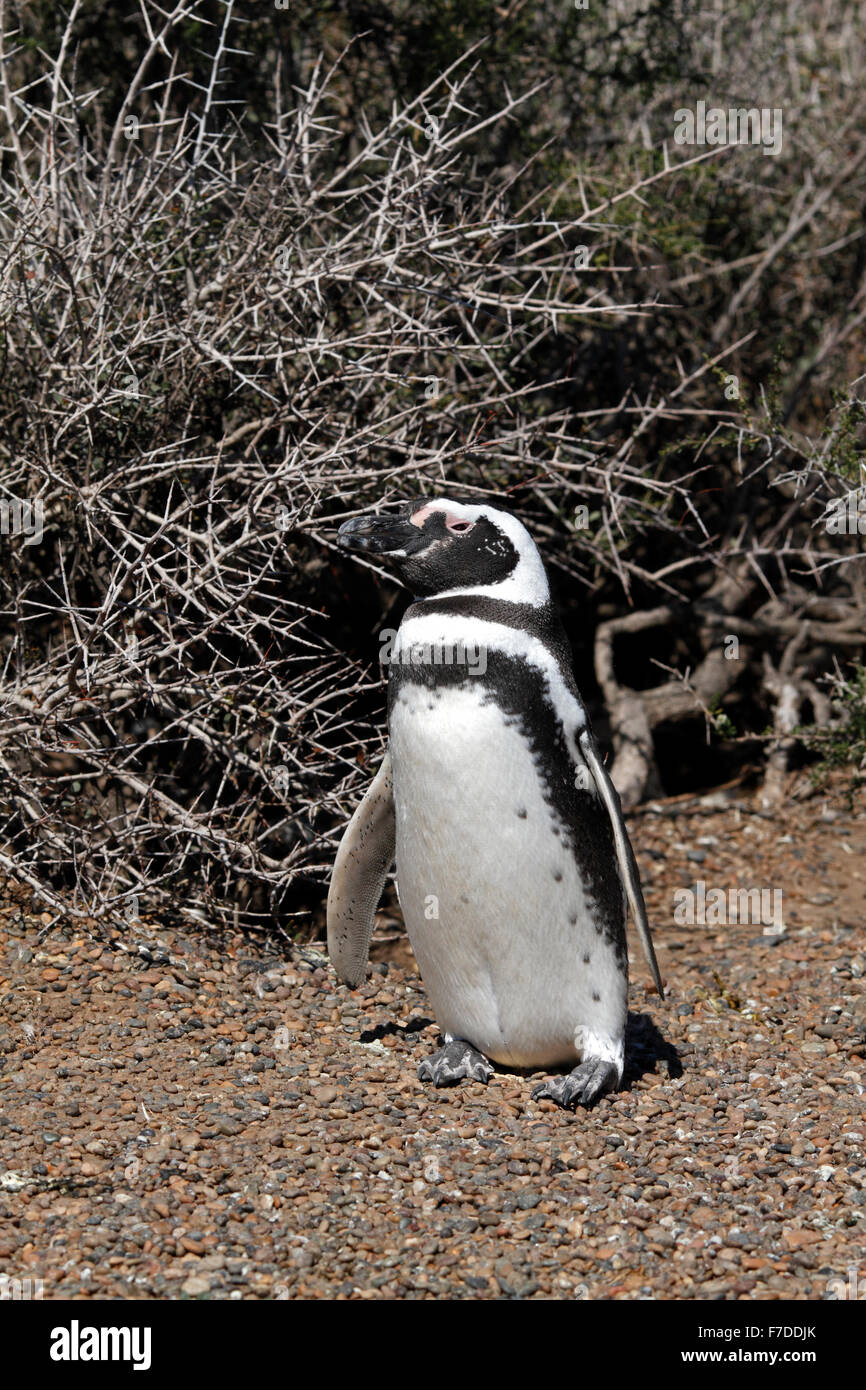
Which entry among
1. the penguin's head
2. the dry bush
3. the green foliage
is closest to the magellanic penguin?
the penguin's head

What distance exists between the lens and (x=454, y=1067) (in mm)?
3818

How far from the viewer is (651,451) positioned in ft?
23.5

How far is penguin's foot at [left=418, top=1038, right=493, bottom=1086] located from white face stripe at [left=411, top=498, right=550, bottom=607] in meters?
1.24

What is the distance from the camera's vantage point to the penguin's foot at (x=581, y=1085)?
11.9 feet

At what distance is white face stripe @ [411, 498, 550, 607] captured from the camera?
12.0ft

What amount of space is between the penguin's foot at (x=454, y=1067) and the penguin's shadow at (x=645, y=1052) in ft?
1.27

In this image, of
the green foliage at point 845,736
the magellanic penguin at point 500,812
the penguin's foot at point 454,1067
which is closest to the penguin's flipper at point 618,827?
the magellanic penguin at point 500,812

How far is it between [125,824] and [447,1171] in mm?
2045

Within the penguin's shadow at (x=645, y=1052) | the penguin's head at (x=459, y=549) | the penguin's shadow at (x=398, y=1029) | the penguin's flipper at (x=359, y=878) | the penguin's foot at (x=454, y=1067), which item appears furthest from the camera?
the penguin's shadow at (x=398, y=1029)

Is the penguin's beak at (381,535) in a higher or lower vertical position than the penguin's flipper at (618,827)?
higher

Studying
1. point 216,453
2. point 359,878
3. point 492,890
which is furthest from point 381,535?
point 216,453

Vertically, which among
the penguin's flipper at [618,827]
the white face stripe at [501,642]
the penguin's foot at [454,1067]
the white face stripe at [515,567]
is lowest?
the penguin's foot at [454,1067]

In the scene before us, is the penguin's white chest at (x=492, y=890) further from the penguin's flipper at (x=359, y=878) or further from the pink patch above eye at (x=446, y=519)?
the pink patch above eye at (x=446, y=519)

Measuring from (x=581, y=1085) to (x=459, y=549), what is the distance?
1412 mm
